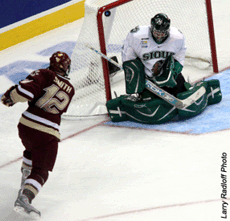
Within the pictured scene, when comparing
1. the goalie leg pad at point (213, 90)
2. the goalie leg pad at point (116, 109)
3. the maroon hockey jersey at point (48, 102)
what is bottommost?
the goalie leg pad at point (116, 109)

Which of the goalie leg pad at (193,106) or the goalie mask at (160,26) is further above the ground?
the goalie mask at (160,26)

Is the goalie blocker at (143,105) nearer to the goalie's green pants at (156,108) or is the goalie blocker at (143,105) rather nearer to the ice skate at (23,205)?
the goalie's green pants at (156,108)

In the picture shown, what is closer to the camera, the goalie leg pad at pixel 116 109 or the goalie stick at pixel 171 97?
the goalie stick at pixel 171 97

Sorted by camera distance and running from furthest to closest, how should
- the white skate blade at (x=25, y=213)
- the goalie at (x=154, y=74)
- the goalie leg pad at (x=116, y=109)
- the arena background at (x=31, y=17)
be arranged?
the arena background at (x=31, y=17) → the goalie leg pad at (x=116, y=109) → the goalie at (x=154, y=74) → the white skate blade at (x=25, y=213)

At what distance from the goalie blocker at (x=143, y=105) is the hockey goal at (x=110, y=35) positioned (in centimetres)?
23

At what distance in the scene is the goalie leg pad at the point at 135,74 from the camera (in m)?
3.57

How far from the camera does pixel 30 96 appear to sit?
253 cm

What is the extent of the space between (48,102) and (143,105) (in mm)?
1066

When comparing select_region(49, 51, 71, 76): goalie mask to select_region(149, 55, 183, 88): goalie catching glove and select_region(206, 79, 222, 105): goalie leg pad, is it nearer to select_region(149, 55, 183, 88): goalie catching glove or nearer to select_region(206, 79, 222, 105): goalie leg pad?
select_region(149, 55, 183, 88): goalie catching glove

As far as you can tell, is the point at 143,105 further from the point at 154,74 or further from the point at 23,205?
the point at 23,205

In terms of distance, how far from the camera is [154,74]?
3.66 meters

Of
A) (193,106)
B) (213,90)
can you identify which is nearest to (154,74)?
(193,106)

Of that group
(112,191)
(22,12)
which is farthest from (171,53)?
(22,12)

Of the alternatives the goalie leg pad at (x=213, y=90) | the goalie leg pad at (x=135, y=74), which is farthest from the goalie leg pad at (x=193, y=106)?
the goalie leg pad at (x=135, y=74)
